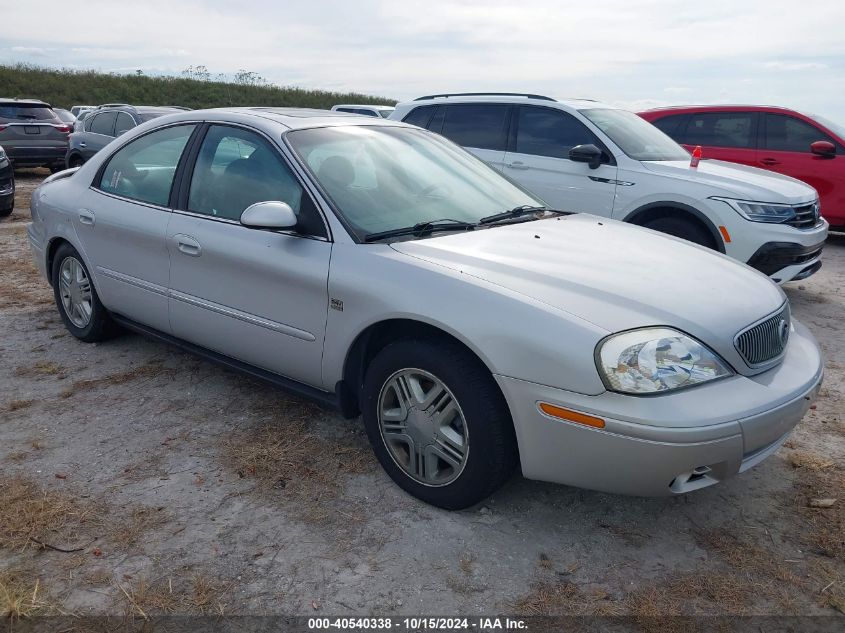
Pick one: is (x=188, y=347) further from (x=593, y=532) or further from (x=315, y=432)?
(x=593, y=532)

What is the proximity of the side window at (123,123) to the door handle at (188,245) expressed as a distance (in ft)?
32.9

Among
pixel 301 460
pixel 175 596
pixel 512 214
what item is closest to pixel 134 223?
pixel 301 460

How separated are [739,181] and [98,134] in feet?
37.6

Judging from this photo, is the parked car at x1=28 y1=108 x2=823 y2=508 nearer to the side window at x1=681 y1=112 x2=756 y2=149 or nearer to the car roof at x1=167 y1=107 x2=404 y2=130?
the car roof at x1=167 y1=107 x2=404 y2=130

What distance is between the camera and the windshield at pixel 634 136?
22.3 ft

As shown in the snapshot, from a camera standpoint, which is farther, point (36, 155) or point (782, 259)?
point (36, 155)

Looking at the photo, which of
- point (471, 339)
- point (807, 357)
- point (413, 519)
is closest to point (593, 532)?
point (413, 519)

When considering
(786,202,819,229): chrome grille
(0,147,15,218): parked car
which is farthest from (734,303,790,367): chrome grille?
(0,147,15,218): parked car

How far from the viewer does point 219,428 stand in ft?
12.2

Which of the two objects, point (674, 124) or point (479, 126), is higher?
point (674, 124)

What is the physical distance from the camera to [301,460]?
3.39m

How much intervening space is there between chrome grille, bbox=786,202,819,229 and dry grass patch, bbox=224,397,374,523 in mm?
4609

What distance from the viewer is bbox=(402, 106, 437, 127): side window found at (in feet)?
26.1

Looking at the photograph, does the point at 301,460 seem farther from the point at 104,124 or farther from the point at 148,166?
the point at 104,124
